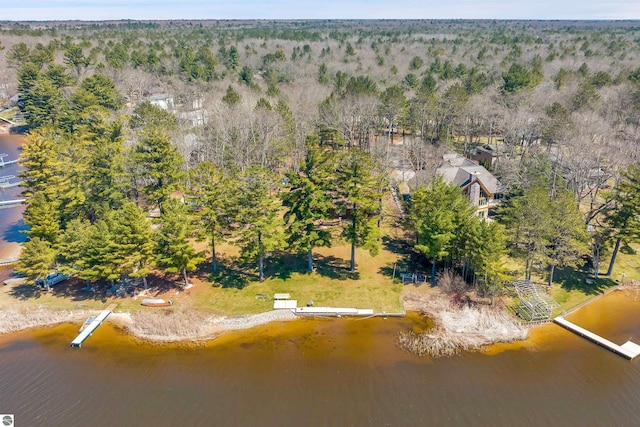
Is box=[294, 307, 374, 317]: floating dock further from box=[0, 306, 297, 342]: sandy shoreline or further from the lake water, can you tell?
the lake water

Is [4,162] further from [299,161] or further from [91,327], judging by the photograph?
[91,327]

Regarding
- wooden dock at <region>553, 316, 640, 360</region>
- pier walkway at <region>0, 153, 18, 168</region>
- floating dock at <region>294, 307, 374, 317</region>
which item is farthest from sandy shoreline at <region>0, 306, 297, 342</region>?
pier walkway at <region>0, 153, 18, 168</region>

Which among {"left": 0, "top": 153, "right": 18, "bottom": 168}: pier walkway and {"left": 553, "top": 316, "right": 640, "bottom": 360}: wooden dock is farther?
{"left": 0, "top": 153, "right": 18, "bottom": 168}: pier walkway

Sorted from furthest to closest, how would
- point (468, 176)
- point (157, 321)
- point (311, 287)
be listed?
point (468, 176), point (311, 287), point (157, 321)

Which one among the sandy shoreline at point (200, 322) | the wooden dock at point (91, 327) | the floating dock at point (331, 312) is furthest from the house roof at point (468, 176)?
the wooden dock at point (91, 327)

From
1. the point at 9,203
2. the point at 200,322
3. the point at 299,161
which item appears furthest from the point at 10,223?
the point at 299,161

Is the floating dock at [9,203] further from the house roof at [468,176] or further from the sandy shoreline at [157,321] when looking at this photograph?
the house roof at [468,176]
